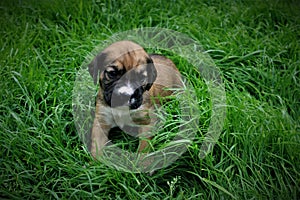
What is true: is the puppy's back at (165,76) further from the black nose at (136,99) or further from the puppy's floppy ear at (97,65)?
the puppy's floppy ear at (97,65)

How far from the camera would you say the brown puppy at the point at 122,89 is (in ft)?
13.1

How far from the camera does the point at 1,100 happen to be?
15.1 feet

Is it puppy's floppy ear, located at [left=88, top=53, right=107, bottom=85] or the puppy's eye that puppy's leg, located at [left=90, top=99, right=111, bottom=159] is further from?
the puppy's eye

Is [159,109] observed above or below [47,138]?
above

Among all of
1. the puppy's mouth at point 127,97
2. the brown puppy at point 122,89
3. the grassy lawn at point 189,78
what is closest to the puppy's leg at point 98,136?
the brown puppy at point 122,89

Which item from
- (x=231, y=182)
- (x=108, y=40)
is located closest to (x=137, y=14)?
(x=108, y=40)

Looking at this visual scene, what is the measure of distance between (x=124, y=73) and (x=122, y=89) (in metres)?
0.14

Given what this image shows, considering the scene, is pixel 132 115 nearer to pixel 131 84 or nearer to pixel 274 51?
pixel 131 84

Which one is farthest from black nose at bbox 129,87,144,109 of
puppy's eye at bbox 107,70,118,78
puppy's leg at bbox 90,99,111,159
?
puppy's leg at bbox 90,99,111,159

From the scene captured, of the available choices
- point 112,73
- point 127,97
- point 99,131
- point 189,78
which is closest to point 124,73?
point 112,73

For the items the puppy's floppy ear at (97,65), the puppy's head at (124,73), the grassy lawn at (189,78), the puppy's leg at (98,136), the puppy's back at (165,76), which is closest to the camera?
the grassy lawn at (189,78)

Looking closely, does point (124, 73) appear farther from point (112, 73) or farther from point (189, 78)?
point (189, 78)

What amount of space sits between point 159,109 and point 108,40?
1.46 metres

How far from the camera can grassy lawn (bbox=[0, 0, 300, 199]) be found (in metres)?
3.86
